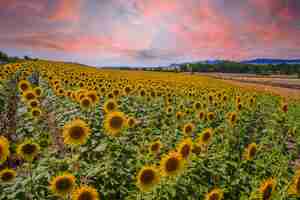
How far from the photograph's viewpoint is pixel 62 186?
429 cm

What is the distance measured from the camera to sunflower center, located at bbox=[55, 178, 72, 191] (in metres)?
4.29

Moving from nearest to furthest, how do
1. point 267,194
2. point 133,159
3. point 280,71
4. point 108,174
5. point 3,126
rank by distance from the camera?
point 267,194 → point 108,174 → point 133,159 → point 3,126 → point 280,71

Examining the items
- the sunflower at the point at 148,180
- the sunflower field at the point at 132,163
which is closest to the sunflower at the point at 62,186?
the sunflower field at the point at 132,163

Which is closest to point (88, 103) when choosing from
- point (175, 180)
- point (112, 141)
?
point (112, 141)

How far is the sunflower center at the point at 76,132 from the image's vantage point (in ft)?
18.0

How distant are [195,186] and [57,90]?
6.91m

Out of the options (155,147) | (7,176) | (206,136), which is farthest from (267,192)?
(7,176)

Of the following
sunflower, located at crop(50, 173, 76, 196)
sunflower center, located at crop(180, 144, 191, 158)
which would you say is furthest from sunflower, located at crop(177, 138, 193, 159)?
sunflower, located at crop(50, 173, 76, 196)

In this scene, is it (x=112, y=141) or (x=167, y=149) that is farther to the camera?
(x=167, y=149)

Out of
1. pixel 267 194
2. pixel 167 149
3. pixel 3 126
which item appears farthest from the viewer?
pixel 3 126

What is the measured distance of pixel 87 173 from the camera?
5.07m

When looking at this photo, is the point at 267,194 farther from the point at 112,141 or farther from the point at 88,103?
the point at 88,103

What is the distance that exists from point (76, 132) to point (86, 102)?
7.45 ft

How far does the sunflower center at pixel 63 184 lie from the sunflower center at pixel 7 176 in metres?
1.16
